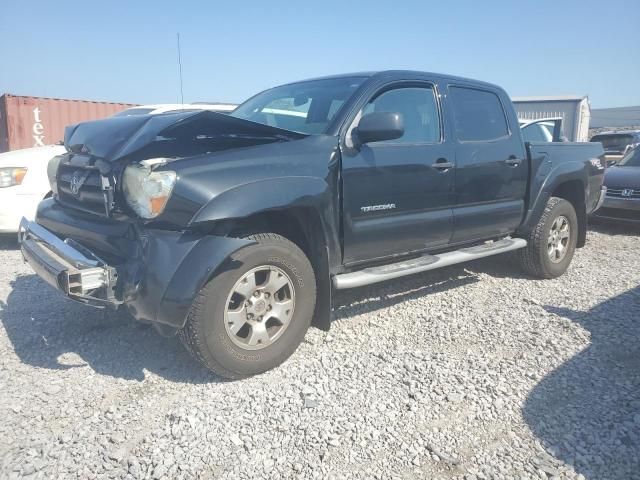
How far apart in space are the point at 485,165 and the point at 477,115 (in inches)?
19.2

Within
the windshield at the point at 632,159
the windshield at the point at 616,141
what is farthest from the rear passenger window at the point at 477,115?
the windshield at the point at 616,141

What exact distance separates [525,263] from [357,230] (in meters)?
2.50

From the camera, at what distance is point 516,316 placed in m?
4.11

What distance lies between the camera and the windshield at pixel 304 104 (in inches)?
141

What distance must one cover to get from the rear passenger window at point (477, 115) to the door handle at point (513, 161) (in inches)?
8.9

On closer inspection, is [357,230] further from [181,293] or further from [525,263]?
[525,263]

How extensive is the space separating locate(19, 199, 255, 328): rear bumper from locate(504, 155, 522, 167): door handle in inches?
108

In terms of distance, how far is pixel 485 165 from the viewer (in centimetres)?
429

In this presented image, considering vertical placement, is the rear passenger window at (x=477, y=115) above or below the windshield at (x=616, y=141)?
above

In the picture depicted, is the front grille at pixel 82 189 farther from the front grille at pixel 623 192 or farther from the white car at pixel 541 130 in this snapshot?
the front grille at pixel 623 192

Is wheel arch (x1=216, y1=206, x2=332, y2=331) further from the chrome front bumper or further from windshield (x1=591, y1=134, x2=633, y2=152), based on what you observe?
windshield (x1=591, y1=134, x2=633, y2=152)

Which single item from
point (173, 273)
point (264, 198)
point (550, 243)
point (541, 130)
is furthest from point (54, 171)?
point (541, 130)

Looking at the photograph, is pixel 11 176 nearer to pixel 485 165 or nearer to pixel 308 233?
pixel 308 233

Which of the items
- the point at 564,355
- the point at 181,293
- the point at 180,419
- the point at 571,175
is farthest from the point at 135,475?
the point at 571,175
